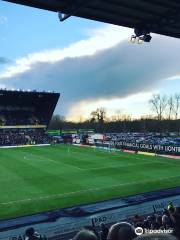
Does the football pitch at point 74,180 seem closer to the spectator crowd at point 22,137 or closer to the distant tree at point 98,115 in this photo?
the spectator crowd at point 22,137

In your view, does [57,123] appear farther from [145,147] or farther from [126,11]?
[126,11]

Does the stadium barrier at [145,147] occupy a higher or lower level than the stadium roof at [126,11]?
lower

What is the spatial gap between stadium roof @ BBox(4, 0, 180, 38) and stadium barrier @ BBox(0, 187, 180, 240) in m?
7.92

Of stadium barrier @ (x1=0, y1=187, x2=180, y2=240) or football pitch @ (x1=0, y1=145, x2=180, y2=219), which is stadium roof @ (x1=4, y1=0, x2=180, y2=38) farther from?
football pitch @ (x1=0, y1=145, x2=180, y2=219)

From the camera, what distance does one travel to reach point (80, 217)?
1598 cm

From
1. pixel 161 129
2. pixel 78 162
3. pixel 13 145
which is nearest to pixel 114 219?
pixel 78 162

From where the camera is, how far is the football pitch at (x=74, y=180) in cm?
2167

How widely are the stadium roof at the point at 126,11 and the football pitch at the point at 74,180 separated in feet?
37.7

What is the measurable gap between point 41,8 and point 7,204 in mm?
13612

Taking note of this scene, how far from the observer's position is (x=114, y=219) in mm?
15766

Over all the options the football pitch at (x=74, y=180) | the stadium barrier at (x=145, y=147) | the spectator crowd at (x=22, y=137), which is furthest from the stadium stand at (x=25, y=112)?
the football pitch at (x=74, y=180)

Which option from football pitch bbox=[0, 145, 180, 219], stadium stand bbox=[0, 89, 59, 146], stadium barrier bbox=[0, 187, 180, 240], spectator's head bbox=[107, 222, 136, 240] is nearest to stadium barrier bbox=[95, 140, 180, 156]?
football pitch bbox=[0, 145, 180, 219]

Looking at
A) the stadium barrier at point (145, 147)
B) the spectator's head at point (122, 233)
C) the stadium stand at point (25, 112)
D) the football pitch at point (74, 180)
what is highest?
the stadium stand at point (25, 112)

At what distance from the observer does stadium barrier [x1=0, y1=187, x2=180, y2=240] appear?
13969 mm
